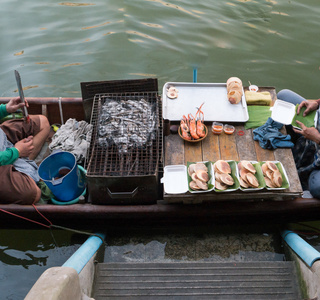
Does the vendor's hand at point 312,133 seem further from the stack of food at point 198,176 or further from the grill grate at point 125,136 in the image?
the grill grate at point 125,136

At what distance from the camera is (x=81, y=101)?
5207 mm

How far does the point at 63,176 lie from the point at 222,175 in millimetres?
2039

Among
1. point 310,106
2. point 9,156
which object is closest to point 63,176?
point 9,156

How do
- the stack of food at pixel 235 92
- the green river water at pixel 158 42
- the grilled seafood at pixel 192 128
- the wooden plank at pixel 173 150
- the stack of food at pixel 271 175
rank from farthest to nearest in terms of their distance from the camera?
the green river water at pixel 158 42
the stack of food at pixel 235 92
the grilled seafood at pixel 192 128
the wooden plank at pixel 173 150
the stack of food at pixel 271 175

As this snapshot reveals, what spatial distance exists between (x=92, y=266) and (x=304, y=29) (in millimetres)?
7712

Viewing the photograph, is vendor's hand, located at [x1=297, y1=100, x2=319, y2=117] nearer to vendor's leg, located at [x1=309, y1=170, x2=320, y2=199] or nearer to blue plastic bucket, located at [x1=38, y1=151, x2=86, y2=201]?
vendor's leg, located at [x1=309, y1=170, x2=320, y2=199]

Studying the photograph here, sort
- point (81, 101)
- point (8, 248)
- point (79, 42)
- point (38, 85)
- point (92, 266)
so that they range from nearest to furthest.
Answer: point (92, 266)
point (8, 248)
point (81, 101)
point (38, 85)
point (79, 42)

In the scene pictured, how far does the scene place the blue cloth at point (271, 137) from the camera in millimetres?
4168

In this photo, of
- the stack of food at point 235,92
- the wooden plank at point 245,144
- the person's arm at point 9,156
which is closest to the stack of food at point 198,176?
the wooden plank at point 245,144

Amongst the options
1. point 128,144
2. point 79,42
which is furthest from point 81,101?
point 79,42

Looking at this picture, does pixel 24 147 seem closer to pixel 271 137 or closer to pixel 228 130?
pixel 228 130

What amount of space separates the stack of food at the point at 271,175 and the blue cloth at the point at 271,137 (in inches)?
15.1

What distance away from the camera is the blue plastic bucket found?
4.00 metres

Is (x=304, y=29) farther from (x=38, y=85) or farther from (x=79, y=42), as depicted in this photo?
(x=38, y=85)
